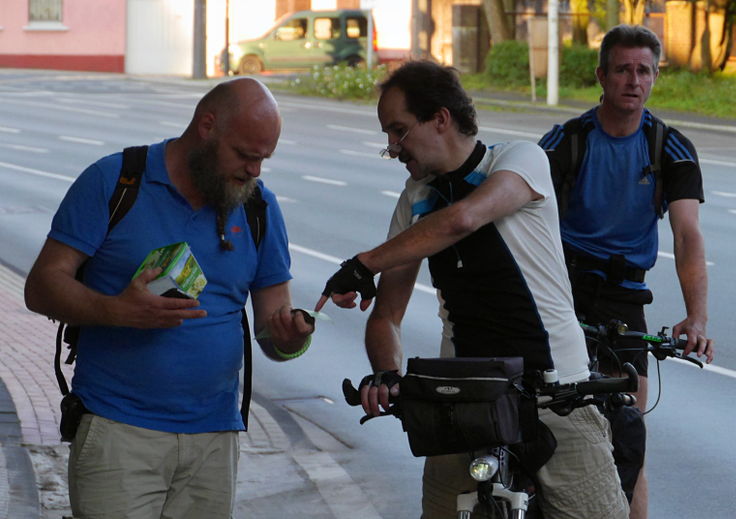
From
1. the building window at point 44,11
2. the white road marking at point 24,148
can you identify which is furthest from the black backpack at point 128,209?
the building window at point 44,11

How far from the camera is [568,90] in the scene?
116 ft

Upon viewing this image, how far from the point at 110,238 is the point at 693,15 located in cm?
3725

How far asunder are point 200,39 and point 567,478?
41698mm

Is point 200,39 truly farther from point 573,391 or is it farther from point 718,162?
point 573,391

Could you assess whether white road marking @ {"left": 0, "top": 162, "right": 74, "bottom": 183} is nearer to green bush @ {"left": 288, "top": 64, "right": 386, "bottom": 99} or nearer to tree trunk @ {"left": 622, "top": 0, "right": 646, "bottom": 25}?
green bush @ {"left": 288, "top": 64, "right": 386, "bottom": 99}

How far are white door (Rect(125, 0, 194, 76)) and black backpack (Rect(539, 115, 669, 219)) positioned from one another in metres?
46.1

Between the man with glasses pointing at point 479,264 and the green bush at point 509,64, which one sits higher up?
the green bush at point 509,64

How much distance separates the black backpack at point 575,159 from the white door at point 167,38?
46119 millimetres

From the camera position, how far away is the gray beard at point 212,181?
3.95 metres

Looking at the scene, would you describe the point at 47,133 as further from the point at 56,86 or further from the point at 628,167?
the point at 628,167

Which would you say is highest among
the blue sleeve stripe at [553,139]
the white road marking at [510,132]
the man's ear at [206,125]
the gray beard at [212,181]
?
the man's ear at [206,125]

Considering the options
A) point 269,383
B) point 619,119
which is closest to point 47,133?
point 269,383

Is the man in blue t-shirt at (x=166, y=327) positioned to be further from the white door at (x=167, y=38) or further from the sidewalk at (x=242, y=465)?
the white door at (x=167, y=38)

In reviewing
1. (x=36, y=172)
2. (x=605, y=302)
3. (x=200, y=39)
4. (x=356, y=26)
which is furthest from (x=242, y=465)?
(x=356, y=26)
